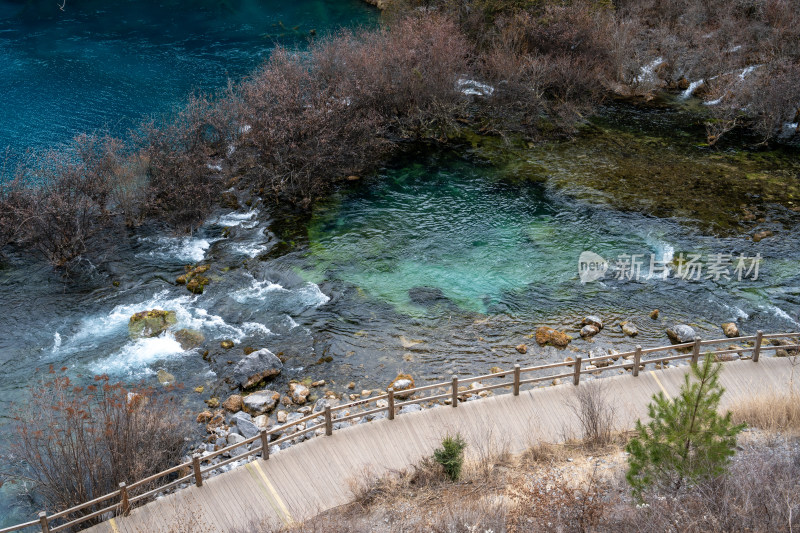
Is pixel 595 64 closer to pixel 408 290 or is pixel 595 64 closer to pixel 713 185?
pixel 713 185

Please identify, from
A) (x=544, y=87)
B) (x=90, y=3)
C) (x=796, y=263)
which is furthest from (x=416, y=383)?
(x=90, y=3)

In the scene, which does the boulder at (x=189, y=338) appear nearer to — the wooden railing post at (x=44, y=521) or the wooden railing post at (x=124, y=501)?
the wooden railing post at (x=124, y=501)

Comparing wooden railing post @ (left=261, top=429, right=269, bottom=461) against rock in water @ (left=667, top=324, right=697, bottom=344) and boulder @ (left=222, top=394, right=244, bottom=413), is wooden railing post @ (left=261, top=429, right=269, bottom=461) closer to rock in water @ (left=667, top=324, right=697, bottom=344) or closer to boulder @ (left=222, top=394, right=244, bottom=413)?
boulder @ (left=222, top=394, right=244, bottom=413)

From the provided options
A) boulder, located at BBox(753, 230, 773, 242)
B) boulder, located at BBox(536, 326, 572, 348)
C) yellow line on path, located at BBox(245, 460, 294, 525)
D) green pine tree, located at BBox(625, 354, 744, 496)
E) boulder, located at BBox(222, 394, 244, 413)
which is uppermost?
green pine tree, located at BBox(625, 354, 744, 496)

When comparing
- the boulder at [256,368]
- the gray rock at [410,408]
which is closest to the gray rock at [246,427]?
the boulder at [256,368]

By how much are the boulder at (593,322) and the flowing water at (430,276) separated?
0.88 ft

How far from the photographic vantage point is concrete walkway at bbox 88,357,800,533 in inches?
492

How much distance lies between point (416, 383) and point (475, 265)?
6986 millimetres

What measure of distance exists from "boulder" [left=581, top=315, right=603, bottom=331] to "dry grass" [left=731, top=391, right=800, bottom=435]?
559cm

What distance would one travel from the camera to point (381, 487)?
12992 mm

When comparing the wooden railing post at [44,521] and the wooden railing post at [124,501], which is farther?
the wooden railing post at [124,501]

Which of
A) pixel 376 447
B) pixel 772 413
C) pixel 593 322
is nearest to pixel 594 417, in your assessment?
pixel 772 413

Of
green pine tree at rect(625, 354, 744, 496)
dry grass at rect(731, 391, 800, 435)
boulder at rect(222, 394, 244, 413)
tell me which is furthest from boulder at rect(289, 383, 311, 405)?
dry grass at rect(731, 391, 800, 435)

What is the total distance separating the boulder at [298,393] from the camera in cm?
1758
